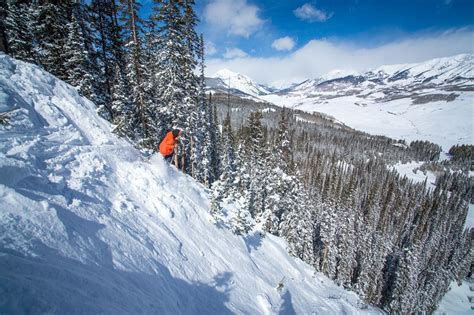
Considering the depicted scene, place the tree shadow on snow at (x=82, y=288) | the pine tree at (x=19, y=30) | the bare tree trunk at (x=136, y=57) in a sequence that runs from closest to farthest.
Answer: the tree shadow on snow at (x=82, y=288), the bare tree trunk at (x=136, y=57), the pine tree at (x=19, y=30)

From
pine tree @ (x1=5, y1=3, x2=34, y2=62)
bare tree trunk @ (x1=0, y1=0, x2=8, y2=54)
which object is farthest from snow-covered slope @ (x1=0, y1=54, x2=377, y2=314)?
pine tree @ (x1=5, y1=3, x2=34, y2=62)

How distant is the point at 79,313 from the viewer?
3.70 m

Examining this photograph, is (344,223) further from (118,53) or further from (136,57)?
(118,53)

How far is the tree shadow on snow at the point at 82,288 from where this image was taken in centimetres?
323

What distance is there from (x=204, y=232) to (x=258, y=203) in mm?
18893

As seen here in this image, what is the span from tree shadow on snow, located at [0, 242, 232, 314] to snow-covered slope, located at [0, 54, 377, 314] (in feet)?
0.07

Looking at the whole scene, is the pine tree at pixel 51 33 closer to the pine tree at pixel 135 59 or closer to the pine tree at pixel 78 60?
the pine tree at pixel 78 60

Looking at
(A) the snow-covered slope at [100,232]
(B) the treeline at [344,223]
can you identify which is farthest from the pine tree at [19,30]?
(B) the treeline at [344,223]

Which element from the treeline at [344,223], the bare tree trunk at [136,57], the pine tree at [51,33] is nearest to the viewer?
the bare tree trunk at [136,57]

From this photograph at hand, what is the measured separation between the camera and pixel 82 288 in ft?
13.8

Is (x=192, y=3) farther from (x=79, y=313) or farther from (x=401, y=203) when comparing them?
(x=401, y=203)

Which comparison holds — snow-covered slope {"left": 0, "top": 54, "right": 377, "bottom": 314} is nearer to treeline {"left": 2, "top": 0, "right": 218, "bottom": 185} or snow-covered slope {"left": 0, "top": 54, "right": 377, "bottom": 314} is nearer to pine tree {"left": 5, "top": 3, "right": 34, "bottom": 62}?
treeline {"left": 2, "top": 0, "right": 218, "bottom": 185}

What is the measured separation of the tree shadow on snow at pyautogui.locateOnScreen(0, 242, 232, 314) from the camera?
10.6 feet

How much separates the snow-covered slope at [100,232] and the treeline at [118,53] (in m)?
5.46
